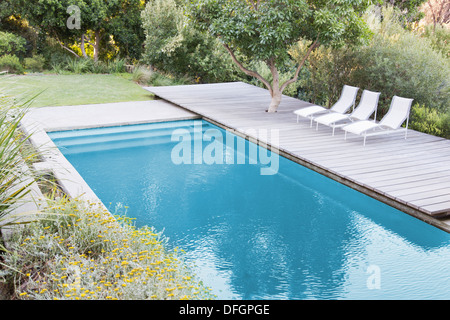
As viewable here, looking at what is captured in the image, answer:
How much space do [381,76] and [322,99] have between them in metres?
2.47

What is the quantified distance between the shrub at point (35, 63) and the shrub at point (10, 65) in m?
1.12

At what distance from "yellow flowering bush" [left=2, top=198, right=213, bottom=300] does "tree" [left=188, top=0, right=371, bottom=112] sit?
570 cm

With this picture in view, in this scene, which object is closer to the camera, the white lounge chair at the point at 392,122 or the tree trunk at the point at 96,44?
the white lounge chair at the point at 392,122

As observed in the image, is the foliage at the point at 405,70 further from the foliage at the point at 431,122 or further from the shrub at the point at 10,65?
the shrub at the point at 10,65

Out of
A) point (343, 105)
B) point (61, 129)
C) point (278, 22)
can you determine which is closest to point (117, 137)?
point (61, 129)

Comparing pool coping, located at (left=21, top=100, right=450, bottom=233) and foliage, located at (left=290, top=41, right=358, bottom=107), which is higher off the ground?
foliage, located at (left=290, top=41, right=358, bottom=107)

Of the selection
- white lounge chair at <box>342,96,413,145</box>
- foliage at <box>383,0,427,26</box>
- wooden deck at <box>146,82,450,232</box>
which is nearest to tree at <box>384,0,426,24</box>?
foliage at <box>383,0,427,26</box>

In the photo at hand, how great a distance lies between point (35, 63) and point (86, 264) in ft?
50.1

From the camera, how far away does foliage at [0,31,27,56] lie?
53.3ft

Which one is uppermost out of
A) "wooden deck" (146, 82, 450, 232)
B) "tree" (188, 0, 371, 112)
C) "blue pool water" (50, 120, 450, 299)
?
→ "tree" (188, 0, 371, 112)

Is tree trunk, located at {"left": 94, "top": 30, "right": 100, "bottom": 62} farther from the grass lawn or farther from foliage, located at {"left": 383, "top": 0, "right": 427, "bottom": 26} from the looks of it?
foliage, located at {"left": 383, "top": 0, "right": 427, "bottom": 26}

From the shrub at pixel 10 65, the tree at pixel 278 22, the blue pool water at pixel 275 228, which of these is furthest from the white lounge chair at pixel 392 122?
the shrub at pixel 10 65

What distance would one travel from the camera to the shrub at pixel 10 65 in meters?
15.2

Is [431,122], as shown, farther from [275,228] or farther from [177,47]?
[177,47]
